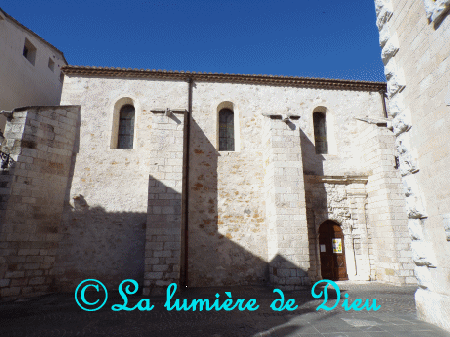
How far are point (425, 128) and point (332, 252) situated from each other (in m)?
6.26

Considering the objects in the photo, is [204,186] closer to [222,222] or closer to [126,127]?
[222,222]

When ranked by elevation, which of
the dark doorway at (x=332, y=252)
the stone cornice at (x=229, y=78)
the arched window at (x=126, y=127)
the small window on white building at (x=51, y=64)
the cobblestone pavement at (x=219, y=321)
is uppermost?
the small window on white building at (x=51, y=64)

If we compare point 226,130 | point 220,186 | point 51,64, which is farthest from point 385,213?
point 51,64

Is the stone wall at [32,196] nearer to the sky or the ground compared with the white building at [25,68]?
nearer to the ground

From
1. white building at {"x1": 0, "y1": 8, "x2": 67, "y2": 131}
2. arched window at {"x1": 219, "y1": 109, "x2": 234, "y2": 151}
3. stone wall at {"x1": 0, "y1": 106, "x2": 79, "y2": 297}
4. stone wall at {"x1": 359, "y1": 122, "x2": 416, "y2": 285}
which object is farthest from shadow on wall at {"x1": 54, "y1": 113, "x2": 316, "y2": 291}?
white building at {"x1": 0, "y1": 8, "x2": 67, "y2": 131}

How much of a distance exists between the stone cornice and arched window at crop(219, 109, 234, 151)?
1275 millimetres

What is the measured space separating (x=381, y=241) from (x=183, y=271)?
6369 millimetres

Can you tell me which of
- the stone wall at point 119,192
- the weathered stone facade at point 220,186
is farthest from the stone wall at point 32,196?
the stone wall at point 119,192

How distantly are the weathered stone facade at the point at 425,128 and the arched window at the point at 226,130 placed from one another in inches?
238

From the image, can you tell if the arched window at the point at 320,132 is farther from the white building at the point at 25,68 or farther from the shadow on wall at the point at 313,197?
the white building at the point at 25,68

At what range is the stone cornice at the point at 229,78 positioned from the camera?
1002cm

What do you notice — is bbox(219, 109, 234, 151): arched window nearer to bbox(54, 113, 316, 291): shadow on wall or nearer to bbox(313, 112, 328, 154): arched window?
bbox(54, 113, 316, 291): shadow on wall

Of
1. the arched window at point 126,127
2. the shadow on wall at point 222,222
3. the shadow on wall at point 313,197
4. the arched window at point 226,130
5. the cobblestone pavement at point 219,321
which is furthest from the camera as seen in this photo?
the arched window at point 226,130

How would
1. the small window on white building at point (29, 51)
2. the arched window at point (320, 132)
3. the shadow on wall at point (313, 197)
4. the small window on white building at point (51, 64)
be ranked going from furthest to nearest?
the small window on white building at point (51, 64) < the small window on white building at point (29, 51) < the arched window at point (320, 132) < the shadow on wall at point (313, 197)
